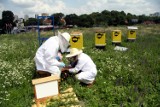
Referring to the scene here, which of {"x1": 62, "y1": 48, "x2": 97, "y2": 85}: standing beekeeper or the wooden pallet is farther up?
{"x1": 62, "y1": 48, "x2": 97, "y2": 85}: standing beekeeper

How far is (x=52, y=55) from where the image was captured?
796cm

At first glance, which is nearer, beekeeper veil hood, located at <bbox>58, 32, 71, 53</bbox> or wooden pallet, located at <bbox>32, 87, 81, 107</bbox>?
wooden pallet, located at <bbox>32, 87, 81, 107</bbox>

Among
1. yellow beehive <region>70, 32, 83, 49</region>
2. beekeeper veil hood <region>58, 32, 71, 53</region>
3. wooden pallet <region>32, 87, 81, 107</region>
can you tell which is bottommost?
wooden pallet <region>32, 87, 81, 107</region>

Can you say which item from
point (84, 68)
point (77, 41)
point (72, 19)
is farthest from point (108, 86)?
point (72, 19)

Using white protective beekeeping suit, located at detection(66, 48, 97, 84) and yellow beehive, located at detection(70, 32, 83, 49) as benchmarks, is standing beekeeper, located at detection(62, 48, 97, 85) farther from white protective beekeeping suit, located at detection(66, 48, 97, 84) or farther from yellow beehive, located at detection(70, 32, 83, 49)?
yellow beehive, located at detection(70, 32, 83, 49)

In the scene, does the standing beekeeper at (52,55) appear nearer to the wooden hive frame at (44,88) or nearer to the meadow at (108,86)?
the meadow at (108,86)

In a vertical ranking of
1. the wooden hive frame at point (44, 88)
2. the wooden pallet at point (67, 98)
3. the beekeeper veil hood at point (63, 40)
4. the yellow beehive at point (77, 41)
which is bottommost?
the wooden pallet at point (67, 98)

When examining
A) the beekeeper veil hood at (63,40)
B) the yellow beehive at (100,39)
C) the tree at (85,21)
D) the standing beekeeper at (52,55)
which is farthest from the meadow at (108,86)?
the tree at (85,21)

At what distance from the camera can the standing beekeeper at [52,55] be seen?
7.96 m

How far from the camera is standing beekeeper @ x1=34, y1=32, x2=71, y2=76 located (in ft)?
26.1

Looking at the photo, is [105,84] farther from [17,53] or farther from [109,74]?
[17,53]

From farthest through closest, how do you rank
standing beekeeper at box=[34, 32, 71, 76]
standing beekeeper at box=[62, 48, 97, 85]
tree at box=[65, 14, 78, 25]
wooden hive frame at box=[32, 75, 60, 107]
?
tree at box=[65, 14, 78, 25] → standing beekeeper at box=[34, 32, 71, 76] → standing beekeeper at box=[62, 48, 97, 85] → wooden hive frame at box=[32, 75, 60, 107]

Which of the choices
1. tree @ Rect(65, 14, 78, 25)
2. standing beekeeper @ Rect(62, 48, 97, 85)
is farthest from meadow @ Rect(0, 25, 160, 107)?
tree @ Rect(65, 14, 78, 25)

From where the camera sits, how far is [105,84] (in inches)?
308
